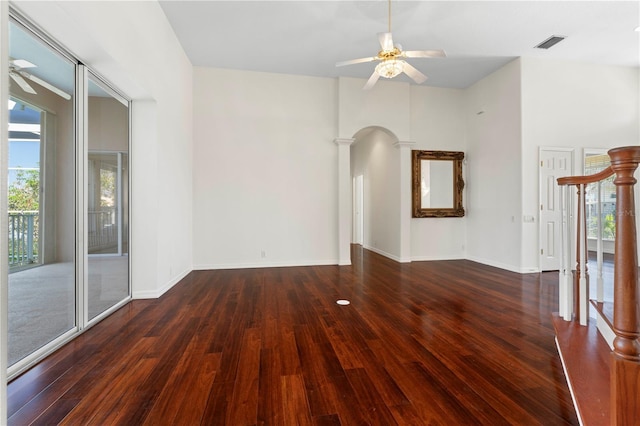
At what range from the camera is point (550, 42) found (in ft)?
14.3

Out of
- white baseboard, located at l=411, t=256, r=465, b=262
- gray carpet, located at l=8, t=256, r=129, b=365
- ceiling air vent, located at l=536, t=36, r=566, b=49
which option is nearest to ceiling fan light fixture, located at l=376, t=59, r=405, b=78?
ceiling air vent, located at l=536, t=36, r=566, b=49

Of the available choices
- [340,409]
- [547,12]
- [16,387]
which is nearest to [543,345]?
[340,409]

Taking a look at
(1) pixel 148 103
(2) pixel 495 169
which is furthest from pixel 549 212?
(1) pixel 148 103

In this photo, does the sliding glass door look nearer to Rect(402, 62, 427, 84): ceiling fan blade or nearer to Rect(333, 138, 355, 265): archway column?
Rect(402, 62, 427, 84): ceiling fan blade

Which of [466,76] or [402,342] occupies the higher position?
[466,76]

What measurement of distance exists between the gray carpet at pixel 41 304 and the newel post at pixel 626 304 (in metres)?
3.32

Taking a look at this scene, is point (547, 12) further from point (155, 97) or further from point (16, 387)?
point (16, 387)

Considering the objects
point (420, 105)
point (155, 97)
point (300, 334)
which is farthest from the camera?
point (420, 105)

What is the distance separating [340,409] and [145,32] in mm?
3985

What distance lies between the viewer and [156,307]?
10.3 ft

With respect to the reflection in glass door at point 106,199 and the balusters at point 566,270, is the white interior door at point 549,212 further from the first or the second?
the reflection in glass door at point 106,199

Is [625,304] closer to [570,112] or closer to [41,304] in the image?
[41,304]

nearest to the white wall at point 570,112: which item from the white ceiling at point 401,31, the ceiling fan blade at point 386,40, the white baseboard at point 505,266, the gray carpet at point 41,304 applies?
the white baseboard at point 505,266

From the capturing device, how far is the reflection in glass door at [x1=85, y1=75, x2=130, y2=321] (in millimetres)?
2740
